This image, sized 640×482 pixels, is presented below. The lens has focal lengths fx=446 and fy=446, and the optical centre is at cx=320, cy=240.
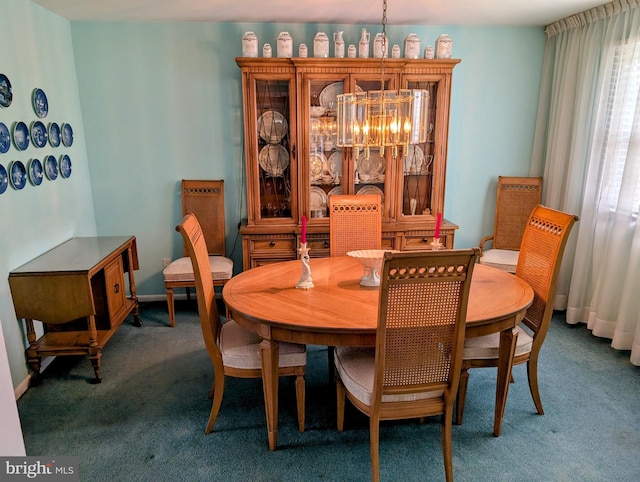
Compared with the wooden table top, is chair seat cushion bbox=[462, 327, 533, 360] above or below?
below

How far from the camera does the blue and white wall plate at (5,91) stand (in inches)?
102

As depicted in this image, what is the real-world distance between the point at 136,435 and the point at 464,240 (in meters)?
3.23

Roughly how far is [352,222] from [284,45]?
1537mm

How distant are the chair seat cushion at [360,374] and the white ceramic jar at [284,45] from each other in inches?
95.3

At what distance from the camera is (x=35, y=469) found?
1887 mm

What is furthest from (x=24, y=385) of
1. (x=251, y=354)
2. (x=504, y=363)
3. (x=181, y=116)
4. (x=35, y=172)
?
(x=504, y=363)

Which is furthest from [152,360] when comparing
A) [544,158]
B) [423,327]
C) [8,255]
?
[544,158]

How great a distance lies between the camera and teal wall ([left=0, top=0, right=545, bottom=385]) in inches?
144

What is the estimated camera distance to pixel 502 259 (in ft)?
12.3

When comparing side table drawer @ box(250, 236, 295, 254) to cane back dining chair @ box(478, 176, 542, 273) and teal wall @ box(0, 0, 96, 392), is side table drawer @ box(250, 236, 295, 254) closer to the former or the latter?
teal wall @ box(0, 0, 96, 392)

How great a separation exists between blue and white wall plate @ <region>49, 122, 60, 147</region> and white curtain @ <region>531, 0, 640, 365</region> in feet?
13.1

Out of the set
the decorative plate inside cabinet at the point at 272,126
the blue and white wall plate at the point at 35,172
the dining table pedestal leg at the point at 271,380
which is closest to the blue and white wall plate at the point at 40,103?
the blue and white wall plate at the point at 35,172

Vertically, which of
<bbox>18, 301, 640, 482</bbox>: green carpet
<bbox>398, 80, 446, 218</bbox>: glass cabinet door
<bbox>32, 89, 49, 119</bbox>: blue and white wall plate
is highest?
<bbox>32, 89, 49, 119</bbox>: blue and white wall plate

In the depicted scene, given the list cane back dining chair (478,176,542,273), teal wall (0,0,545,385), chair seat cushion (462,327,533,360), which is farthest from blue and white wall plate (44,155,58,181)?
cane back dining chair (478,176,542,273)
